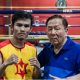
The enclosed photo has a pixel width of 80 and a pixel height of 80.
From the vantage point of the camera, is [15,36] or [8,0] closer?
[15,36]

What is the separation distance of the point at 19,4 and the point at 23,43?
4.64 m

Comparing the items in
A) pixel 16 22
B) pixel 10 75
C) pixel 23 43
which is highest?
pixel 16 22

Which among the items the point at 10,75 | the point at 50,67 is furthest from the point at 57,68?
the point at 10,75

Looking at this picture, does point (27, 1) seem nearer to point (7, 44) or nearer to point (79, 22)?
point (79, 22)

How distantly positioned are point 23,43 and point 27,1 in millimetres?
4674

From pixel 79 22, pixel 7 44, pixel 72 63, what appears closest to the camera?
pixel 72 63

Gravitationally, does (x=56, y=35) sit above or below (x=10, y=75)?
above

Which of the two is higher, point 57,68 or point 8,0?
point 8,0

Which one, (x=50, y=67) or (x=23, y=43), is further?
(x=23, y=43)

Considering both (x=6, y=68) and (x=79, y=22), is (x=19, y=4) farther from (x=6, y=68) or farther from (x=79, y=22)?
(x=6, y=68)

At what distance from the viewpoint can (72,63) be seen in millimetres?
1653

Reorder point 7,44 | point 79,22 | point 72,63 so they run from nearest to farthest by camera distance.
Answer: point 72,63 < point 7,44 < point 79,22

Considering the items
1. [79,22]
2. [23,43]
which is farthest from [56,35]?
[79,22]

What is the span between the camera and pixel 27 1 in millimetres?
6395
